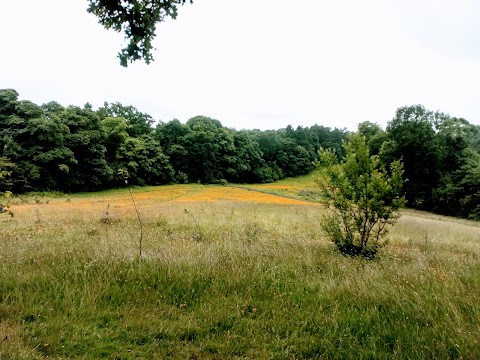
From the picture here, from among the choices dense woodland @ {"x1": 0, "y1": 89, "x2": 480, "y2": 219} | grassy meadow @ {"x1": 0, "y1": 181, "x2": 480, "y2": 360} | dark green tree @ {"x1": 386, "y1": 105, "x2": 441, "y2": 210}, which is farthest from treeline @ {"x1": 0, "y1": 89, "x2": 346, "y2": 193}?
dark green tree @ {"x1": 386, "y1": 105, "x2": 441, "y2": 210}

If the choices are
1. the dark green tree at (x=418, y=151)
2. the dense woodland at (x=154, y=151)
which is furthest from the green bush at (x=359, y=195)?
the dark green tree at (x=418, y=151)

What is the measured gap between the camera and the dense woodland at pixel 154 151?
44.2 meters

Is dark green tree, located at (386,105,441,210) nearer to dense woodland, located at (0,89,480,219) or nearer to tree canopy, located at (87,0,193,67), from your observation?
dense woodland, located at (0,89,480,219)

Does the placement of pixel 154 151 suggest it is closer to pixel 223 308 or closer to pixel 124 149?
pixel 124 149

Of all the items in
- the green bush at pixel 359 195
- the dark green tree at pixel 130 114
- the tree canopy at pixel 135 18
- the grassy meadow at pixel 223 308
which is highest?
the dark green tree at pixel 130 114

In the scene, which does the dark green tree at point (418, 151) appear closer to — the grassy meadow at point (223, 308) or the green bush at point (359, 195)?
the green bush at point (359, 195)

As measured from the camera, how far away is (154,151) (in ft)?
210

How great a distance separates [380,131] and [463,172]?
612 inches

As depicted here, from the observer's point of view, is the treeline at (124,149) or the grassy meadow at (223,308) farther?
the treeline at (124,149)

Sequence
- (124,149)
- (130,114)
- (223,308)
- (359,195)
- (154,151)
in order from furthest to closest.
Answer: (130,114) → (154,151) → (124,149) → (359,195) → (223,308)

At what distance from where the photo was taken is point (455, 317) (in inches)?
139

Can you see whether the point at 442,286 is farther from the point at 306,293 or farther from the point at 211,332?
the point at 211,332

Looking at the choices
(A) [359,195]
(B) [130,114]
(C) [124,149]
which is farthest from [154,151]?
(A) [359,195]

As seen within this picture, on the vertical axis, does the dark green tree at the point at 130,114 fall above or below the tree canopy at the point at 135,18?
above
